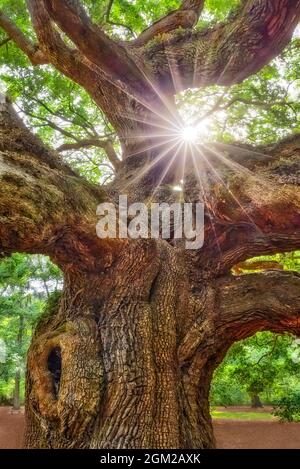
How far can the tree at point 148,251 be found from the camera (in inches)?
128

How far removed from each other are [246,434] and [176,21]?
436 inches

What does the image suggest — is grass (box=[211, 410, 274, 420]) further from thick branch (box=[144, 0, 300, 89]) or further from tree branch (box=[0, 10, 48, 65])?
tree branch (box=[0, 10, 48, 65])

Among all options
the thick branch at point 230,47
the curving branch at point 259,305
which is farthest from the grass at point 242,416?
the thick branch at point 230,47

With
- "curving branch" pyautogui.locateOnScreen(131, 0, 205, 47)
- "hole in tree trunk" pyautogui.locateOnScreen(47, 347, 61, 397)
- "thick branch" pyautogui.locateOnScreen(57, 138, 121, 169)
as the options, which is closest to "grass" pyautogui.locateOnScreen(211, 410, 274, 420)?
"thick branch" pyautogui.locateOnScreen(57, 138, 121, 169)

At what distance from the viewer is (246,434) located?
11242 millimetres

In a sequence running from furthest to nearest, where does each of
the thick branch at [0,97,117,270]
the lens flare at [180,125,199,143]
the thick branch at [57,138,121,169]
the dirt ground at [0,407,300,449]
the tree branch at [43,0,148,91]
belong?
the dirt ground at [0,407,300,449] < the thick branch at [57,138,121,169] < the lens flare at [180,125,199,143] < the tree branch at [43,0,148,91] < the thick branch at [0,97,117,270]

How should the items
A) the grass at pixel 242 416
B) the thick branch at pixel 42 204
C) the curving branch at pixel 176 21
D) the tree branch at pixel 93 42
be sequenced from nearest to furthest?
the thick branch at pixel 42 204 → the tree branch at pixel 93 42 → the curving branch at pixel 176 21 → the grass at pixel 242 416

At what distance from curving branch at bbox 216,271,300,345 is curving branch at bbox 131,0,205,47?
4.14 m

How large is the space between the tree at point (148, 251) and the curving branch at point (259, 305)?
15 millimetres

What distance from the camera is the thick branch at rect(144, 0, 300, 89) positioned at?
14.6ft

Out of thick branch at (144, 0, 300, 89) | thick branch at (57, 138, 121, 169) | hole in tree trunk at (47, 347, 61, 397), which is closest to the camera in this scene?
hole in tree trunk at (47, 347, 61, 397)

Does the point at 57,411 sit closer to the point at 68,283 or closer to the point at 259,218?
the point at 68,283

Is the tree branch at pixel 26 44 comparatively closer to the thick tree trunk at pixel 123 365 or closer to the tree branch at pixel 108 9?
the tree branch at pixel 108 9

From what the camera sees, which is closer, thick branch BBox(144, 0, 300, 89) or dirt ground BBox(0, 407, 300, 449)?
thick branch BBox(144, 0, 300, 89)
